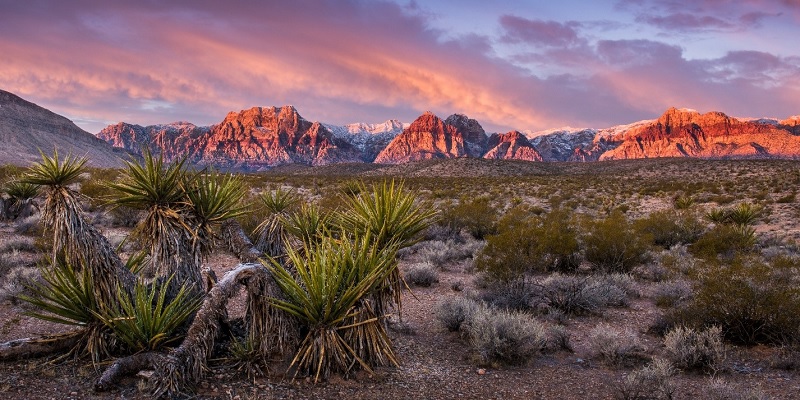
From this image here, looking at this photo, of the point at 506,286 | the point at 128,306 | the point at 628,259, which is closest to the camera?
the point at 128,306

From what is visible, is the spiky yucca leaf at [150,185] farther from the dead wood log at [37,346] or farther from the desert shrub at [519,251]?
the desert shrub at [519,251]

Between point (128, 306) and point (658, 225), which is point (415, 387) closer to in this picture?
point (128, 306)

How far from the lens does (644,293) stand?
35.1 ft

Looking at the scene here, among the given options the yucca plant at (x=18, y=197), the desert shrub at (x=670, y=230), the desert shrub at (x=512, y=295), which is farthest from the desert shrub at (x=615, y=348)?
the yucca plant at (x=18, y=197)

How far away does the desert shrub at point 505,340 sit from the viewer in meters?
6.51

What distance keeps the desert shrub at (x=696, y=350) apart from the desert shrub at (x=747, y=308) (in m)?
0.84

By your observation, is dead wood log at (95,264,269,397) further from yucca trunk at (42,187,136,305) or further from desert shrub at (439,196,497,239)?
desert shrub at (439,196,497,239)

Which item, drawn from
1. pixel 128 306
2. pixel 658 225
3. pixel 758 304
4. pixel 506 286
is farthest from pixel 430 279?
pixel 658 225

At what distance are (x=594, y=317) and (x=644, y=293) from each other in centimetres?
266

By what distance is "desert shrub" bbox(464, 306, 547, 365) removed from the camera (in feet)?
21.4

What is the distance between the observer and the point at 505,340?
653 cm

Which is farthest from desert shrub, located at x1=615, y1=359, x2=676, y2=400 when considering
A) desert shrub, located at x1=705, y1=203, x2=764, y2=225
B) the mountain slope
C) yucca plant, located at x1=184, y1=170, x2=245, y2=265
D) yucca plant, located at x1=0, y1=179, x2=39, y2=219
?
the mountain slope

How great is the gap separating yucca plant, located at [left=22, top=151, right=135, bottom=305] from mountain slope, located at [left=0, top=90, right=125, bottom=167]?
96210 mm

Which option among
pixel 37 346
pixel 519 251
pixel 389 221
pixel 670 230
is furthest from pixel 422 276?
pixel 670 230
